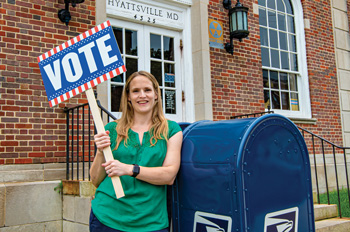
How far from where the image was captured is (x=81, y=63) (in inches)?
82.0

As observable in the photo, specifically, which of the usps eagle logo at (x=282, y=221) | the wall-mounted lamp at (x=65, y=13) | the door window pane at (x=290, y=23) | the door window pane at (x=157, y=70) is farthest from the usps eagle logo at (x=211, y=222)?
the door window pane at (x=290, y=23)

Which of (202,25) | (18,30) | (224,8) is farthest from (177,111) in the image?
(18,30)

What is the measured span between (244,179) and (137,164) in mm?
640

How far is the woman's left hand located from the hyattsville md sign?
518 millimetres

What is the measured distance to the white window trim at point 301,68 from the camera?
7270 millimetres

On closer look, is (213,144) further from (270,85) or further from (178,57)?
(270,85)

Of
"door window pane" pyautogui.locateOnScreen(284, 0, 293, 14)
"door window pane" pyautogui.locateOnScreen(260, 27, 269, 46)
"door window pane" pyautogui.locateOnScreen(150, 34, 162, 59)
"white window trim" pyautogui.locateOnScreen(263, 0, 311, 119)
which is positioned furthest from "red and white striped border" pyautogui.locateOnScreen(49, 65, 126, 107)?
"door window pane" pyautogui.locateOnScreen(284, 0, 293, 14)

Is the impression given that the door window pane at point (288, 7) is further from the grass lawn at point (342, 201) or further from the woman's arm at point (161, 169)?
the woman's arm at point (161, 169)

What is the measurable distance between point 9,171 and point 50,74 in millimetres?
2255

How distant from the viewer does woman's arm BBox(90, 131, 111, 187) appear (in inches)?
74.0

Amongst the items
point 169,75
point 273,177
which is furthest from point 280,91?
point 273,177

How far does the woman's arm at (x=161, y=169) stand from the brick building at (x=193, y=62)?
2588mm

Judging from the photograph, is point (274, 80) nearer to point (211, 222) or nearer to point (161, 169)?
point (211, 222)

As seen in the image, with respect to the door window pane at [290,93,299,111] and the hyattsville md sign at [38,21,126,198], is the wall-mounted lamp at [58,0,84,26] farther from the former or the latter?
the door window pane at [290,93,299,111]
